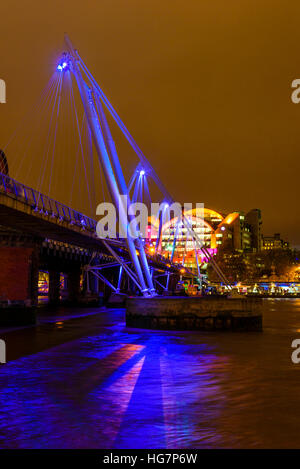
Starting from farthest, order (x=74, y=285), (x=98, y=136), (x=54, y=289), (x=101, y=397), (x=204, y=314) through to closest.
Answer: (x=54, y=289) < (x=74, y=285) < (x=204, y=314) < (x=98, y=136) < (x=101, y=397)

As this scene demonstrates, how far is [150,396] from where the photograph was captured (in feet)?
55.0

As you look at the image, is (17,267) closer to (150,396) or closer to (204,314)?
(204,314)

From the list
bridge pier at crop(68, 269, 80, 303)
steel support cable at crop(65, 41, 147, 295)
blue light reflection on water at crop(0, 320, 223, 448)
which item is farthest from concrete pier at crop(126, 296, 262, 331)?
bridge pier at crop(68, 269, 80, 303)

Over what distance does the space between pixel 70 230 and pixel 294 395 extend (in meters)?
37.5

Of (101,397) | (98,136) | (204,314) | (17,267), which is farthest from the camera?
(17,267)

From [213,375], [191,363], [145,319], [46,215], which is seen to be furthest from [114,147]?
[213,375]

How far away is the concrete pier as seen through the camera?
3925 centimetres

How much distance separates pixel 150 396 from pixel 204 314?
2318 cm

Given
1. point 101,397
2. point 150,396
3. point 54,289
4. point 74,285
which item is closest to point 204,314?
point 150,396

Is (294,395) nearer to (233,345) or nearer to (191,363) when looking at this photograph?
(191,363)

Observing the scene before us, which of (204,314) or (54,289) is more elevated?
(54,289)

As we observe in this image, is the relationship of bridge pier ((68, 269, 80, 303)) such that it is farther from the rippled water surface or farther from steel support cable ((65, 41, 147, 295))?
the rippled water surface

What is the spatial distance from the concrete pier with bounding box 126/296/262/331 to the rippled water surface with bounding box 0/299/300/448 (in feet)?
21.3

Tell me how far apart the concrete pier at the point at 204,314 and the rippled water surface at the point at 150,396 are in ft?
21.3
